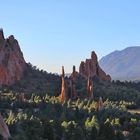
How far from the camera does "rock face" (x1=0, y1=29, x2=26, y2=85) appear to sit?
552 feet

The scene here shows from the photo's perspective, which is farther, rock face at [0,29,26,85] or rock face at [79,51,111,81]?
rock face at [79,51,111,81]

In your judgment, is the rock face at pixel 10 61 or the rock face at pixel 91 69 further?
the rock face at pixel 91 69

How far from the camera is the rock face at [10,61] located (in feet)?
552

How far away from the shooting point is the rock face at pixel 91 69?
190262 mm

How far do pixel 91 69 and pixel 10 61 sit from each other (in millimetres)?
31809

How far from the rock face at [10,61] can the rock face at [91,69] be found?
21.2 m

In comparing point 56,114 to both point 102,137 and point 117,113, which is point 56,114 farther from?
point 102,137

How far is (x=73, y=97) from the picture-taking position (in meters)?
160

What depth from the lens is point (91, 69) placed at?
19312cm

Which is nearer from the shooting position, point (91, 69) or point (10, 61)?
point (10, 61)

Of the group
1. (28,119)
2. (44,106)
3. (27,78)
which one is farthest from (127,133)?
(27,78)

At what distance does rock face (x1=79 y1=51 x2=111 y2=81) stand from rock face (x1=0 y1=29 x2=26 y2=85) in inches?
836

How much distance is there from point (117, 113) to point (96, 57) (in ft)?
267

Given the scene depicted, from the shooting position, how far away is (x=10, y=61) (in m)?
173
